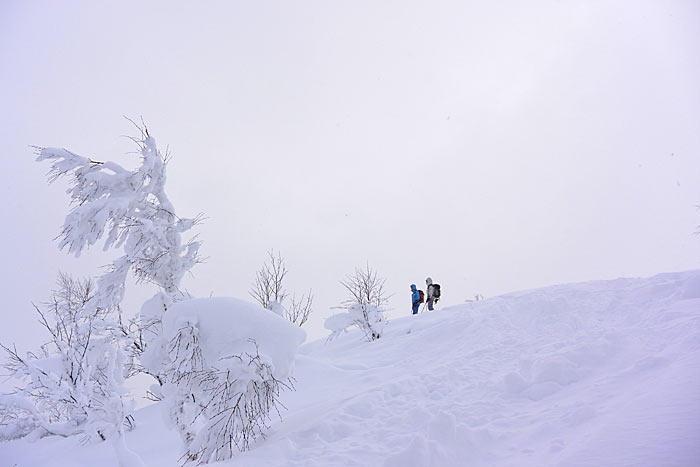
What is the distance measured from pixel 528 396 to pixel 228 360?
457cm

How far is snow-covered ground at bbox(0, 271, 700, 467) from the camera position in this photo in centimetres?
373

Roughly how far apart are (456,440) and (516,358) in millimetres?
3252

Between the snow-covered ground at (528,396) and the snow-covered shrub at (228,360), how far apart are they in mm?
569

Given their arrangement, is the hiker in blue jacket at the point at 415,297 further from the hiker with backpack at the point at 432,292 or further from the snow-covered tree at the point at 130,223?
the snow-covered tree at the point at 130,223

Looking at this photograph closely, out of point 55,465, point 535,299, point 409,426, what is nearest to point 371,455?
point 409,426

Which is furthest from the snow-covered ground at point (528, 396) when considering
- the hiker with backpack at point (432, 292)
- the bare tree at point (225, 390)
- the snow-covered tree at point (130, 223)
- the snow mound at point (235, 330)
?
the hiker with backpack at point (432, 292)

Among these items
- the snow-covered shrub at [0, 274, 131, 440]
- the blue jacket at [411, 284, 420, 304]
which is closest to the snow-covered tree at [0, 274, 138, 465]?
the snow-covered shrub at [0, 274, 131, 440]

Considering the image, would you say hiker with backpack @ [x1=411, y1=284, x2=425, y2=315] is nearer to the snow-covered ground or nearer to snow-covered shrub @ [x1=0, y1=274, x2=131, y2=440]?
the snow-covered ground

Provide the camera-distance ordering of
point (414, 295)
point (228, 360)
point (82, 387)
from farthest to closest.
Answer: point (414, 295) → point (82, 387) → point (228, 360)

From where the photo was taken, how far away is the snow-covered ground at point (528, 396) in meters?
3.73

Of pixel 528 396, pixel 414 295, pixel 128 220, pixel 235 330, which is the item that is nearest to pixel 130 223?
pixel 128 220

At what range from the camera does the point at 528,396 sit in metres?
5.65

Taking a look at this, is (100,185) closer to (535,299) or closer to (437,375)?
(437,375)

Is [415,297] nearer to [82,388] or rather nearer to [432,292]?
[432,292]
